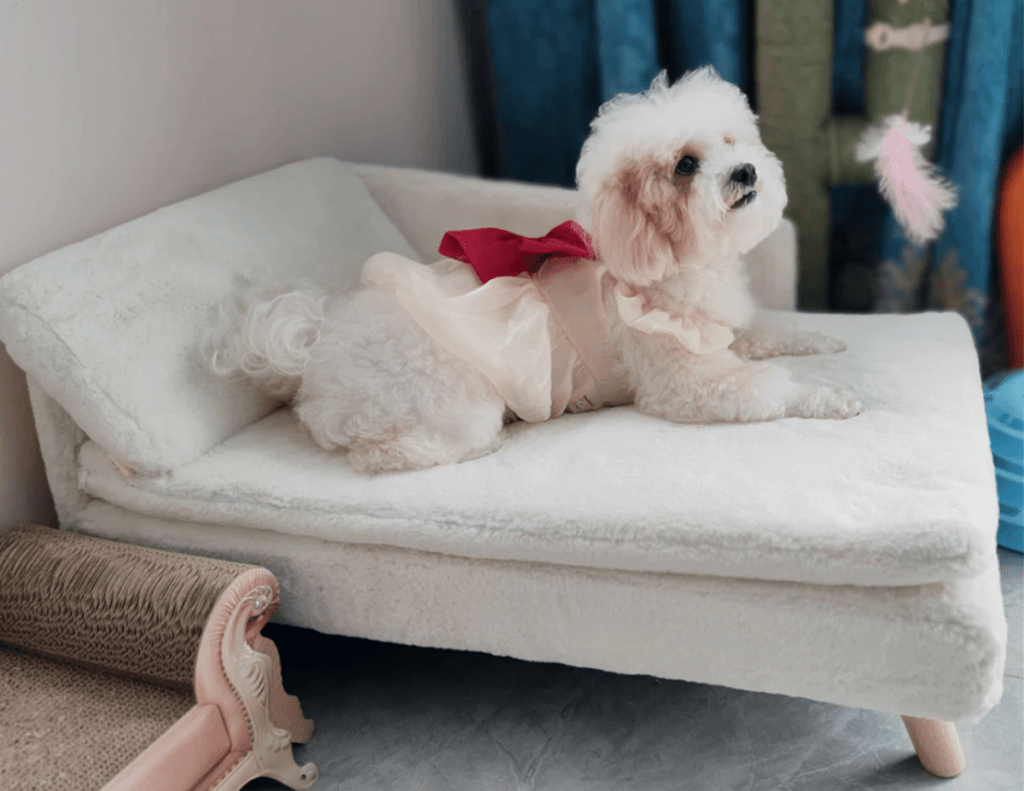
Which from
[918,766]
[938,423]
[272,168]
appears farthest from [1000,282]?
[272,168]

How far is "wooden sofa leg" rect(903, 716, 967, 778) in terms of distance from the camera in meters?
1.21

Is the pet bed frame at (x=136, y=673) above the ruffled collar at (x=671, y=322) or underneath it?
underneath

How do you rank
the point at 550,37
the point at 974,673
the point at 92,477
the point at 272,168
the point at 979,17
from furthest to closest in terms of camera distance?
the point at 550,37 < the point at 272,168 < the point at 979,17 < the point at 92,477 < the point at 974,673

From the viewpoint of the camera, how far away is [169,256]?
4.94ft

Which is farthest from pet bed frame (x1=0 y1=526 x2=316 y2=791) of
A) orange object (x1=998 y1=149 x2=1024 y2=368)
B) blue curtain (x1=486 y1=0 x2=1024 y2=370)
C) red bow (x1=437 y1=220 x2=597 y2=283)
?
orange object (x1=998 y1=149 x2=1024 y2=368)

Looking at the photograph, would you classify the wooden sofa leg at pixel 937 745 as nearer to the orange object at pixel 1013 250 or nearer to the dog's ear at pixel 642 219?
the dog's ear at pixel 642 219

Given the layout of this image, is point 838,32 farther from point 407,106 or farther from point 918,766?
point 918,766

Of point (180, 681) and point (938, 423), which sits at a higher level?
point (938, 423)

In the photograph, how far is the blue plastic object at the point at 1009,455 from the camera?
1.62m

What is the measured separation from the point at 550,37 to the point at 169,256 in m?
1.18

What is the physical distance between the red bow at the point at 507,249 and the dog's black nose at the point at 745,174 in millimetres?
293

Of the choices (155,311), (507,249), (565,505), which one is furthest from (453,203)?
(565,505)

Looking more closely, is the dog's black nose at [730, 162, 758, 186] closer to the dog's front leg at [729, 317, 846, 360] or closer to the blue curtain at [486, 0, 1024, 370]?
the dog's front leg at [729, 317, 846, 360]

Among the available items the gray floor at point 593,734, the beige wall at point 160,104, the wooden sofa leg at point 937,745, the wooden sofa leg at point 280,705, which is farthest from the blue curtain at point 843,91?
the wooden sofa leg at point 280,705
